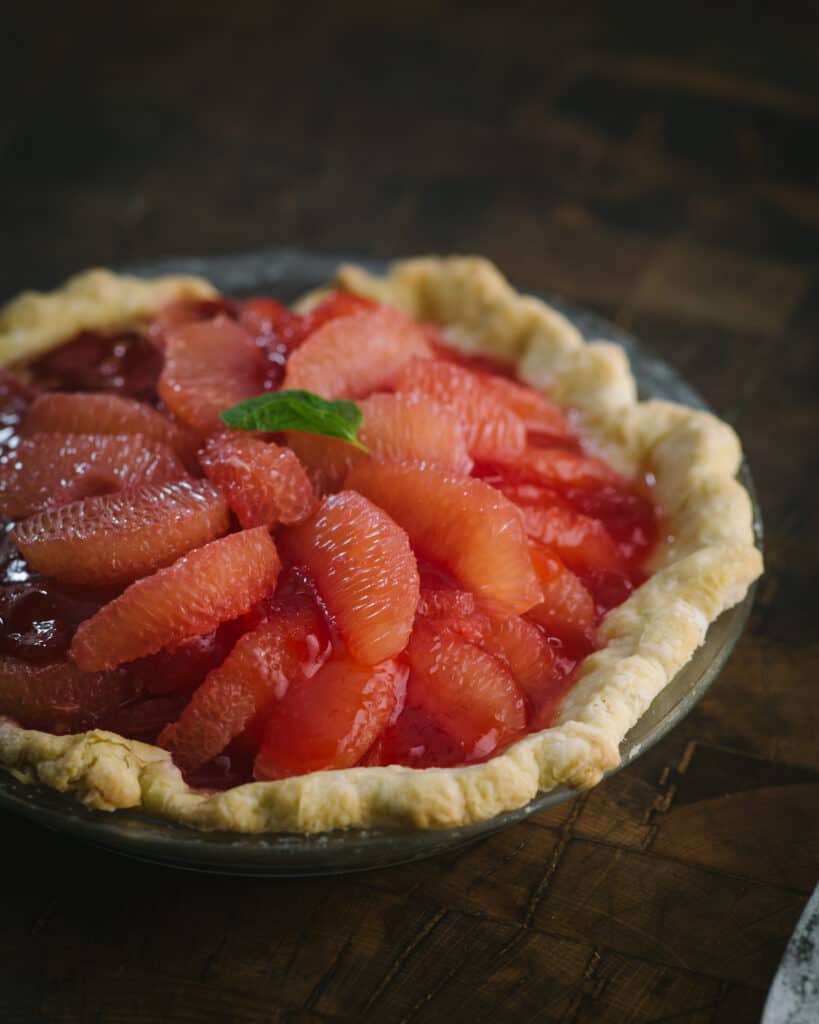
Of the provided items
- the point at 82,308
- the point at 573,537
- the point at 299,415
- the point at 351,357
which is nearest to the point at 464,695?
the point at 573,537

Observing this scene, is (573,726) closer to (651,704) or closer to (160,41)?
(651,704)

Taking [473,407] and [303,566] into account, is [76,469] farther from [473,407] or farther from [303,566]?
[473,407]

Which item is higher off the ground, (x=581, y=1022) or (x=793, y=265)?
(x=793, y=265)

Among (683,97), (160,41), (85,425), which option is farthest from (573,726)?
(160,41)

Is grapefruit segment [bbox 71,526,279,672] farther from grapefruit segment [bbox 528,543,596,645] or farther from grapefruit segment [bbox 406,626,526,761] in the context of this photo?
grapefruit segment [bbox 528,543,596,645]

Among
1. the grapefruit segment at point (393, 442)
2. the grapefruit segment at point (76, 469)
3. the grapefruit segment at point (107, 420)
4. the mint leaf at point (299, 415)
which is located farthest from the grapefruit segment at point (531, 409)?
the grapefruit segment at point (76, 469)

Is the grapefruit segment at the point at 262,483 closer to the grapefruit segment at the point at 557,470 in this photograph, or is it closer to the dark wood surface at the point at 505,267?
the grapefruit segment at the point at 557,470
